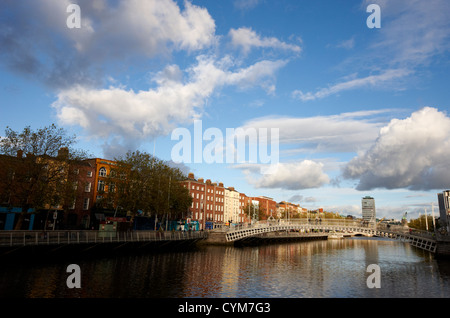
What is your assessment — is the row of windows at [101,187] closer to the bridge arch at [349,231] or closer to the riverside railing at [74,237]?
the riverside railing at [74,237]

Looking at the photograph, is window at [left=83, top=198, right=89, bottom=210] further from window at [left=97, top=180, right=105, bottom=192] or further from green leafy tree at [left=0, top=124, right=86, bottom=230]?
green leafy tree at [left=0, top=124, right=86, bottom=230]

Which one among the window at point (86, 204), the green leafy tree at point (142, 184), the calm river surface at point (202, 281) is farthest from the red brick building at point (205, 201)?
the calm river surface at point (202, 281)

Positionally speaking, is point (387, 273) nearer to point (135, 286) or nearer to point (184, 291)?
point (184, 291)

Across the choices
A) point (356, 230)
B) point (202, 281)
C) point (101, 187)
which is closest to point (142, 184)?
point (101, 187)

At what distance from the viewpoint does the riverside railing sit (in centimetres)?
3068

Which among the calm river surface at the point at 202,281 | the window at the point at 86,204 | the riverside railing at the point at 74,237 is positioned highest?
the window at the point at 86,204

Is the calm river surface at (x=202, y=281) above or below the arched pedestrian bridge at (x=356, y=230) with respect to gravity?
below

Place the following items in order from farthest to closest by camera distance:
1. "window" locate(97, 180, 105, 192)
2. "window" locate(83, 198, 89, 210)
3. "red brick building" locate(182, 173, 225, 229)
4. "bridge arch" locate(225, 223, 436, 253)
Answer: "red brick building" locate(182, 173, 225, 229) → "window" locate(97, 180, 105, 192) → "window" locate(83, 198, 89, 210) → "bridge arch" locate(225, 223, 436, 253)

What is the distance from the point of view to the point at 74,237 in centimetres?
3694

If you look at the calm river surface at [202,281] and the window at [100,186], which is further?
the window at [100,186]

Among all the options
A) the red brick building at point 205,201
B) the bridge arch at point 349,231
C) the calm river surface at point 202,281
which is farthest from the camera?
the red brick building at point 205,201

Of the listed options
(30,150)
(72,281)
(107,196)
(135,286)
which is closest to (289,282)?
(135,286)

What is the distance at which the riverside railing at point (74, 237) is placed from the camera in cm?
3068

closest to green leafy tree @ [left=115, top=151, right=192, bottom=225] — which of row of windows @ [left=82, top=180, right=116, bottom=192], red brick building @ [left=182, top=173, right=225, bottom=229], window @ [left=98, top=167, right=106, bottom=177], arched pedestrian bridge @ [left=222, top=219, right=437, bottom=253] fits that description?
row of windows @ [left=82, top=180, right=116, bottom=192]
